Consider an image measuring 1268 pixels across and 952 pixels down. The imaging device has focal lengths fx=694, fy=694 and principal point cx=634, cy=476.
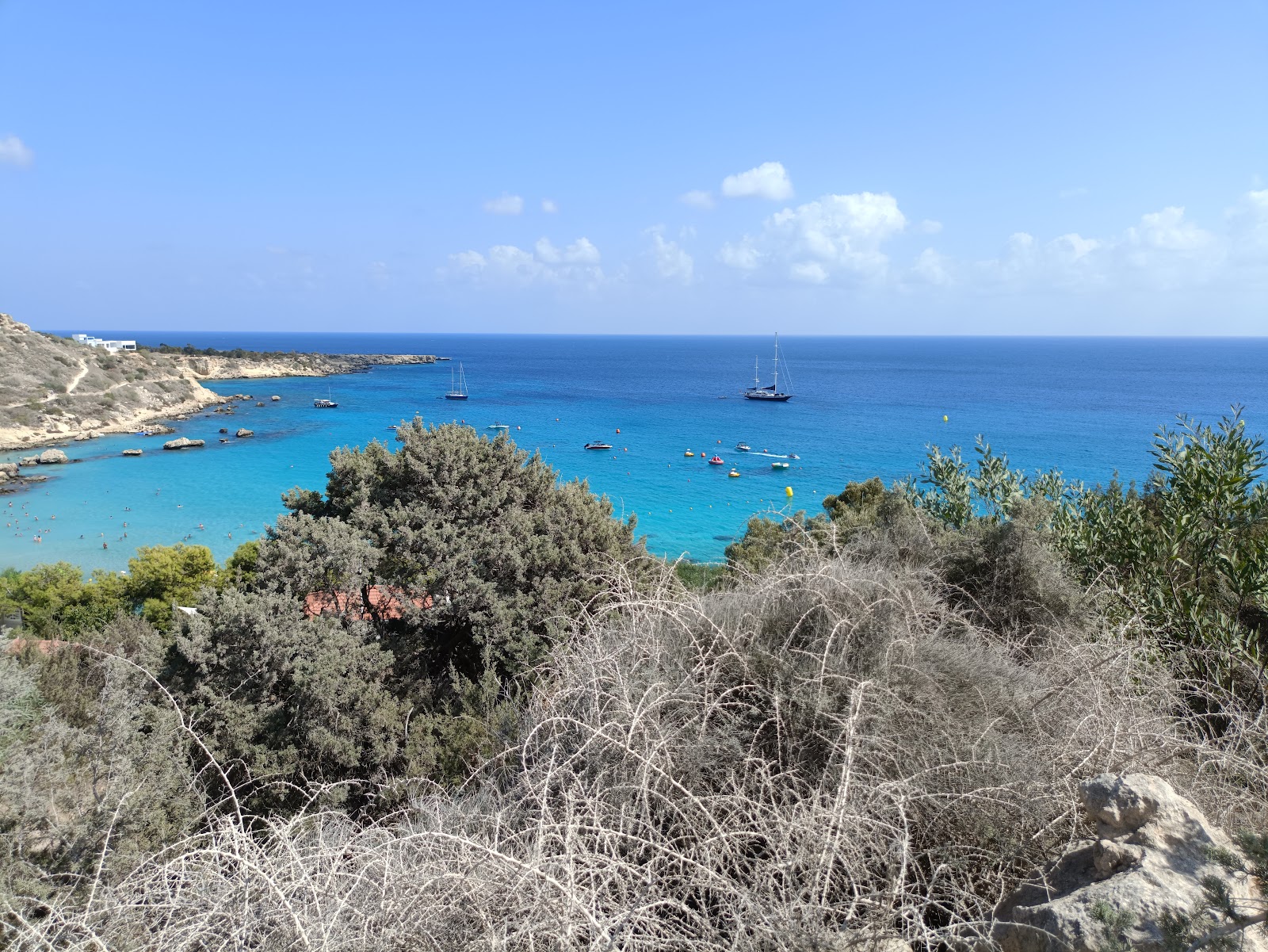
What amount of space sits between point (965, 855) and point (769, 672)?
1746 millimetres

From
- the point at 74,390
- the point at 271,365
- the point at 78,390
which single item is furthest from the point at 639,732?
the point at 271,365

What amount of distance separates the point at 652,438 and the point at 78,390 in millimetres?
51766

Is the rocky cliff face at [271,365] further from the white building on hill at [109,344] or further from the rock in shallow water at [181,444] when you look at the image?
the rock in shallow water at [181,444]

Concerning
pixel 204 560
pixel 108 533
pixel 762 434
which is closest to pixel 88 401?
pixel 108 533

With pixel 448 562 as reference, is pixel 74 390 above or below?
above

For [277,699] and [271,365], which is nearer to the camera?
[277,699]

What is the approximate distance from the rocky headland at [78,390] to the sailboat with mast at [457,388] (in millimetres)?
25245

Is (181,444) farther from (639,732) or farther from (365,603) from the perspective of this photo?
(639,732)

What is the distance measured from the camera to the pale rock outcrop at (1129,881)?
3.04 metres

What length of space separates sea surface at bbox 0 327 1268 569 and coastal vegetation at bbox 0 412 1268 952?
11.7 ft

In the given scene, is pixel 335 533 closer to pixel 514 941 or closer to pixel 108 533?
pixel 514 941

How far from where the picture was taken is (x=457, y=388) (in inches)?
4097

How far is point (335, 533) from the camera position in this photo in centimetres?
1209

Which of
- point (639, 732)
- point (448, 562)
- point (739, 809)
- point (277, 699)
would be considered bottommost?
point (277, 699)
